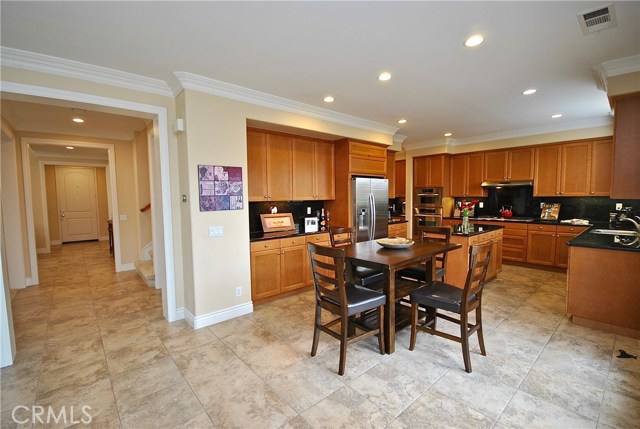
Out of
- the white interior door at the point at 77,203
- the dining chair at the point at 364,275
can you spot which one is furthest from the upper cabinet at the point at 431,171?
the white interior door at the point at 77,203

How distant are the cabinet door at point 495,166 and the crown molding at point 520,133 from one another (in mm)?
329

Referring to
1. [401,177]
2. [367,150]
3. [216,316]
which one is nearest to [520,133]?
[401,177]

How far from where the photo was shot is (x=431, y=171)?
22.3 ft

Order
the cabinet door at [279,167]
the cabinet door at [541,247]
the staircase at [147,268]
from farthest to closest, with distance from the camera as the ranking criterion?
the cabinet door at [541,247] < the staircase at [147,268] < the cabinet door at [279,167]

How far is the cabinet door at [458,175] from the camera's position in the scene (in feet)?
21.5

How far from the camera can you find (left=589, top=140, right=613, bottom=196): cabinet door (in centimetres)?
487

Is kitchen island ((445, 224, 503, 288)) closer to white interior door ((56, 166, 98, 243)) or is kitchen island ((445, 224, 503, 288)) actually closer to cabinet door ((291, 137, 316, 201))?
cabinet door ((291, 137, 316, 201))

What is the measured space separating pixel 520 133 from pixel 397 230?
122 inches

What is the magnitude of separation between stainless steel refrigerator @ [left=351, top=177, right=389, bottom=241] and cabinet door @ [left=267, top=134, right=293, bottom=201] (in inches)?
43.1

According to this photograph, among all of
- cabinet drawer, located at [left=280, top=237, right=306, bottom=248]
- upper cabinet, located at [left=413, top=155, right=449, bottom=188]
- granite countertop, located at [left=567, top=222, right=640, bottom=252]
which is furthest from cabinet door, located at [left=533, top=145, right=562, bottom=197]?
cabinet drawer, located at [left=280, top=237, right=306, bottom=248]

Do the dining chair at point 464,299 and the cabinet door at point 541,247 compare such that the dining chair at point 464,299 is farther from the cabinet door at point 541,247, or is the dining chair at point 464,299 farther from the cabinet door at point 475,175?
the cabinet door at point 475,175

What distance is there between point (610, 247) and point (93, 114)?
20.7 ft

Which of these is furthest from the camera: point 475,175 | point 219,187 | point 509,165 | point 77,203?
point 77,203

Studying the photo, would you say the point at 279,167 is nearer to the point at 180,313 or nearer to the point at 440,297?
the point at 180,313
